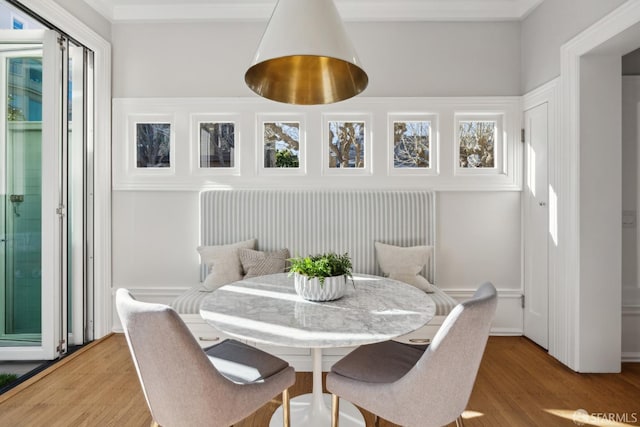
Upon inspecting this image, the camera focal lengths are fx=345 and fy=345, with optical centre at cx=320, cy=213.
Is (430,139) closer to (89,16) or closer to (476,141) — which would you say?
(476,141)

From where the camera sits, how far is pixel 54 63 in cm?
256

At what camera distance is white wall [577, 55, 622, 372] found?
2385 mm

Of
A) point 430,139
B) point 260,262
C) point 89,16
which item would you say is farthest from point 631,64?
point 89,16

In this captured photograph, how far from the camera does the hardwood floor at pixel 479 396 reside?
6.25 feet

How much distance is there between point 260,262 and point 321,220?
659 millimetres

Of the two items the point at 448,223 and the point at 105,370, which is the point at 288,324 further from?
the point at 448,223

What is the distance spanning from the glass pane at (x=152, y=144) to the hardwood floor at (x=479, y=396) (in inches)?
65.4

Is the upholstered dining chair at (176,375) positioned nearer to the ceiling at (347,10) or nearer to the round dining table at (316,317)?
the round dining table at (316,317)

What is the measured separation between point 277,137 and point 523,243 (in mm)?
2442

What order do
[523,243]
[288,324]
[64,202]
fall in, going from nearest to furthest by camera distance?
[288,324], [64,202], [523,243]

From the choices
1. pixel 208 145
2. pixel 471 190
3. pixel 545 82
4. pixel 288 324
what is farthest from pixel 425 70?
pixel 288 324

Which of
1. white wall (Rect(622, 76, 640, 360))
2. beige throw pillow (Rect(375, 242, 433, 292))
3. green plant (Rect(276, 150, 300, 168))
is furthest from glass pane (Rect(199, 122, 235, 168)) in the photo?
white wall (Rect(622, 76, 640, 360))

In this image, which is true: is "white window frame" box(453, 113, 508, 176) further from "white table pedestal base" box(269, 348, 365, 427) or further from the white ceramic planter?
"white table pedestal base" box(269, 348, 365, 427)

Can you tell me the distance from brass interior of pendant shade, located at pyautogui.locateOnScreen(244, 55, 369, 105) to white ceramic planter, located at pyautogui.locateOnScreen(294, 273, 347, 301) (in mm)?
909
